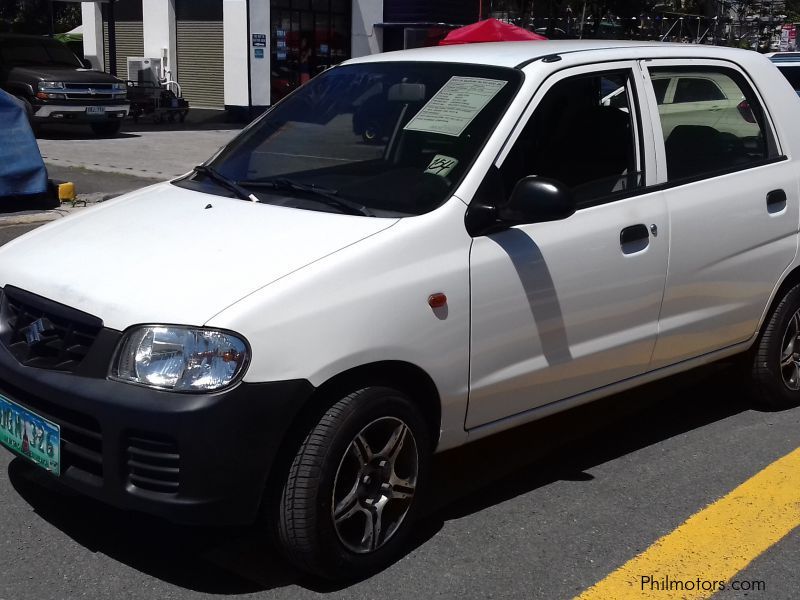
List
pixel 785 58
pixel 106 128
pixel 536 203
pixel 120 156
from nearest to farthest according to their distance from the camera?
pixel 536 203, pixel 785 58, pixel 120 156, pixel 106 128

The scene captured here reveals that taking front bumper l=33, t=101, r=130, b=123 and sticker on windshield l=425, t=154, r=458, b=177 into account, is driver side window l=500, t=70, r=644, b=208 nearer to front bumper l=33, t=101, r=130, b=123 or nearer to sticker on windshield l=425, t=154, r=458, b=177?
sticker on windshield l=425, t=154, r=458, b=177

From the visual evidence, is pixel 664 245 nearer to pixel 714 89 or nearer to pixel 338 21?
pixel 714 89

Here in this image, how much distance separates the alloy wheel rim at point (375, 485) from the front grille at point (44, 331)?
0.89 meters

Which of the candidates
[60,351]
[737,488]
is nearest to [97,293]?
[60,351]

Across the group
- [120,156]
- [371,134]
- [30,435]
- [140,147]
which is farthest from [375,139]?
[140,147]

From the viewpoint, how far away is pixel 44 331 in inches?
130

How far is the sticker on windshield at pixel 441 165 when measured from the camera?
3.73m

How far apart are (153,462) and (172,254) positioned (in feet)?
2.34

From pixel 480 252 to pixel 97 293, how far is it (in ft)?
4.25

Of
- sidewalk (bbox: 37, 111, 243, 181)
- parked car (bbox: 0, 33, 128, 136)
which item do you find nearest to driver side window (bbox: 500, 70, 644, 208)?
sidewalk (bbox: 37, 111, 243, 181)

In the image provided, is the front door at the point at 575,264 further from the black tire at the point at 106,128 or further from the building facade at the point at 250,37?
the building facade at the point at 250,37

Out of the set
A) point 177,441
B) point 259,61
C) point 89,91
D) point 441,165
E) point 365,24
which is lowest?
point 177,441

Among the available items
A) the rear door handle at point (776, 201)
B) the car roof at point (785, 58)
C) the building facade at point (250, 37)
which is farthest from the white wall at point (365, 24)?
the rear door handle at point (776, 201)

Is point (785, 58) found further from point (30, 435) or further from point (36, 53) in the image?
point (30, 435)
